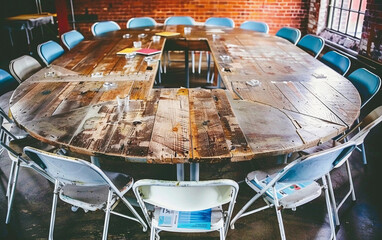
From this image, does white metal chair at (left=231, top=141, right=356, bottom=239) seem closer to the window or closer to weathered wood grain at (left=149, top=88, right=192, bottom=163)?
weathered wood grain at (left=149, top=88, right=192, bottom=163)

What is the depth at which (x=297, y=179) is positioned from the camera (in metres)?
1.78

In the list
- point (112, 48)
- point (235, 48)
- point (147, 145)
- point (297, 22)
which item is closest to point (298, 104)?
point (147, 145)

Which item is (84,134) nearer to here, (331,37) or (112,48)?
(112,48)

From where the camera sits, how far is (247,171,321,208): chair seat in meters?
1.86

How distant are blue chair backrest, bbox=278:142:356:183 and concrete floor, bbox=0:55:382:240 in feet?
2.07

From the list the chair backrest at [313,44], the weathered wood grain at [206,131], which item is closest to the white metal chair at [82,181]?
the weathered wood grain at [206,131]

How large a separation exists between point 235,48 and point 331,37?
264 centimetres

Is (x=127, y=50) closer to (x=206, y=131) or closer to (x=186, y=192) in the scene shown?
(x=206, y=131)

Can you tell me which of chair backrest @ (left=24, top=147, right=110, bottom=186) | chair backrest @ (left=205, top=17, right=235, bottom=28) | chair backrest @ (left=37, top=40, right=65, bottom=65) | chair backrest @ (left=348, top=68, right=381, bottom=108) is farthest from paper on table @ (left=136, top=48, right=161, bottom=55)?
chair backrest @ (left=205, top=17, right=235, bottom=28)

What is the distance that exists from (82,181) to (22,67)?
185 cm

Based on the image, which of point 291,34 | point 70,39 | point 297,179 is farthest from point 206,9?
point 297,179

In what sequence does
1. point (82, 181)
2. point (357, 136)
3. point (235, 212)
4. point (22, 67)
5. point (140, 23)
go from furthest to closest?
point (140, 23), point (22, 67), point (235, 212), point (357, 136), point (82, 181)

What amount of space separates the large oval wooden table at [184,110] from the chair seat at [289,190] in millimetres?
370

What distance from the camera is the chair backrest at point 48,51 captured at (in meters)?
3.40
